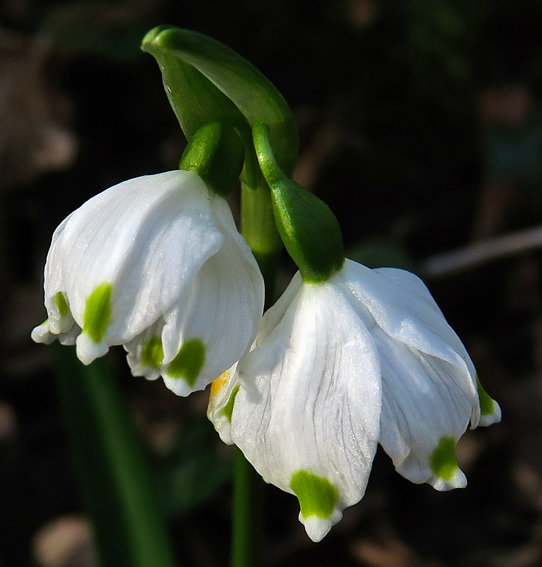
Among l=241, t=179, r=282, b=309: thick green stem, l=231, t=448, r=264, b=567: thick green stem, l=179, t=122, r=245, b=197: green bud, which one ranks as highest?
l=179, t=122, r=245, b=197: green bud

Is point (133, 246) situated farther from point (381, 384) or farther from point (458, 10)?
point (458, 10)

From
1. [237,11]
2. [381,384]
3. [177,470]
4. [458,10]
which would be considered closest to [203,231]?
[381,384]

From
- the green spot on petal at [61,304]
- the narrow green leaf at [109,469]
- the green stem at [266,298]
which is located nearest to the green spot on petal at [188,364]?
the green spot on petal at [61,304]

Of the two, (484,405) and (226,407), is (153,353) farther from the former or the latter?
(484,405)

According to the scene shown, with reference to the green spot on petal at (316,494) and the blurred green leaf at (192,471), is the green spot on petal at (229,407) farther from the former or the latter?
the blurred green leaf at (192,471)

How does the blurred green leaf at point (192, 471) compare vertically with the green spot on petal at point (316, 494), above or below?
below

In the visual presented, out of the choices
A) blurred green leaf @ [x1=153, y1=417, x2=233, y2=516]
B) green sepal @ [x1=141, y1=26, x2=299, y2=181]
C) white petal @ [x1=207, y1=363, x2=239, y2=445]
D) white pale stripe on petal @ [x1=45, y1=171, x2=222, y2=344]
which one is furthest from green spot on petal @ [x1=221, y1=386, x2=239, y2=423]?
blurred green leaf @ [x1=153, y1=417, x2=233, y2=516]

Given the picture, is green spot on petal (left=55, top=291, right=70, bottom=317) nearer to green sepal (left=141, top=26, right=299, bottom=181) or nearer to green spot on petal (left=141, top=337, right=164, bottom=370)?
green spot on petal (left=141, top=337, right=164, bottom=370)
